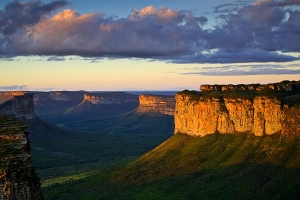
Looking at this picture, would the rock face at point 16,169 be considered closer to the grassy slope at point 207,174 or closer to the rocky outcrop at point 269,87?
the grassy slope at point 207,174

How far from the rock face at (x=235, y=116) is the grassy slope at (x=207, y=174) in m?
2.88

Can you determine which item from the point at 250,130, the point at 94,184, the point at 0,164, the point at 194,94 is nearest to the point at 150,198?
the point at 94,184

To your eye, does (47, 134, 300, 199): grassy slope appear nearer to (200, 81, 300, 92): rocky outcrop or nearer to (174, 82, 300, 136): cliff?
(174, 82, 300, 136): cliff

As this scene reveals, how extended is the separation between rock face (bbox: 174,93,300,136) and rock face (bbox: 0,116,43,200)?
9158 centimetres

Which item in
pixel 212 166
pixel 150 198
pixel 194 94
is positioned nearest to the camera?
pixel 150 198

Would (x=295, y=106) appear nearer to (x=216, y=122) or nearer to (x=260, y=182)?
(x=260, y=182)

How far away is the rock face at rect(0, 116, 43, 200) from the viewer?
104 ft

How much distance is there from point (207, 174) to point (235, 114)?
2619cm

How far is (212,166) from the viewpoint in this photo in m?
126

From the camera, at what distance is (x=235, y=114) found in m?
140

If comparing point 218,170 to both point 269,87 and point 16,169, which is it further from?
point 16,169

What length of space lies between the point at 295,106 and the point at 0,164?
97.2 metres

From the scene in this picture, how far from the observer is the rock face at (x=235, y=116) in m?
120

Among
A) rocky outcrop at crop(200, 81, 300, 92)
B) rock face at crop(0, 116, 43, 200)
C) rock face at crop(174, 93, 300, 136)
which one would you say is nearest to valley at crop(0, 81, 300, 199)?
rock face at crop(174, 93, 300, 136)
